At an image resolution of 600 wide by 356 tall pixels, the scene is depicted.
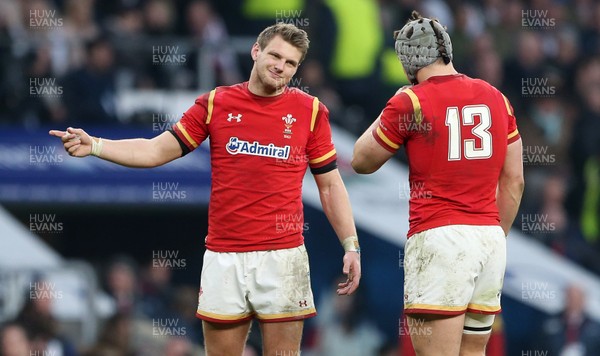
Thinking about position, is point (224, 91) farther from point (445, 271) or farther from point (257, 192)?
point (445, 271)

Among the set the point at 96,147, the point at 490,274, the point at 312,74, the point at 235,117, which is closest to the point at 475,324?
the point at 490,274

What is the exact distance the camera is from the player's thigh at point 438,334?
6.71m

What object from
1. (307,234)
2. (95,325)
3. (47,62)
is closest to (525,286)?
(307,234)

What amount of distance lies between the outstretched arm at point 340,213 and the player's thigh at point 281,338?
0.35 metres

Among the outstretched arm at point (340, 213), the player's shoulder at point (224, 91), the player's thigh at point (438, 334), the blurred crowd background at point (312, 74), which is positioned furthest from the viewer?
the blurred crowd background at point (312, 74)

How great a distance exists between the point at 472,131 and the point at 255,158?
117 centimetres

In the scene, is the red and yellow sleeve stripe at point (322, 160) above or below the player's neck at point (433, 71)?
below

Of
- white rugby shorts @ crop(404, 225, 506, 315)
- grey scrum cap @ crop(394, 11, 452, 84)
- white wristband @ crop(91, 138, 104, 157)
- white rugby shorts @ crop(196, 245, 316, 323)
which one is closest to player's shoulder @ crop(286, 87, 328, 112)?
grey scrum cap @ crop(394, 11, 452, 84)

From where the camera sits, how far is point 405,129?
681cm

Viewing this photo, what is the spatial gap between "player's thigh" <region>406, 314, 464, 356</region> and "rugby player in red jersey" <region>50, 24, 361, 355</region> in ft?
1.47

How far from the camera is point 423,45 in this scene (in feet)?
22.6

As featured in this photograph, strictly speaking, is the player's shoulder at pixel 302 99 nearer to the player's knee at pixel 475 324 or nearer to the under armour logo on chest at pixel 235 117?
the under armour logo on chest at pixel 235 117

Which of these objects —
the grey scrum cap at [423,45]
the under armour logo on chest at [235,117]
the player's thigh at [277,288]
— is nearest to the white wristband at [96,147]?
the under armour logo on chest at [235,117]

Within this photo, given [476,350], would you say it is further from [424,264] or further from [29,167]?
[29,167]
